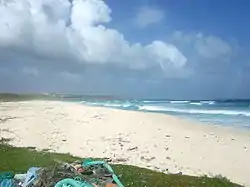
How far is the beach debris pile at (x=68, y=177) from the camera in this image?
7112 millimetres

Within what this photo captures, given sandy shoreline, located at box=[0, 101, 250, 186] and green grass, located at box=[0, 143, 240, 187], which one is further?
sandy shoreline, located at box=[0, 101, 250, 186]

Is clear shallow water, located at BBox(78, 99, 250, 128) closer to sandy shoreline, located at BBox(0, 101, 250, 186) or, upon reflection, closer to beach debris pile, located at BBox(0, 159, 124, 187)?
sandy shoreline, located at BBox(0, 101, 250, 186)

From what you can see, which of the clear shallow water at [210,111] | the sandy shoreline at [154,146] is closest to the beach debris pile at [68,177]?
the sandy shoreline at [154,146]

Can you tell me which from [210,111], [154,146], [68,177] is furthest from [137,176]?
[210,111]

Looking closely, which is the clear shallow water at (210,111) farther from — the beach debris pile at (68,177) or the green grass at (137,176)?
the beach debris pile at (68,177)

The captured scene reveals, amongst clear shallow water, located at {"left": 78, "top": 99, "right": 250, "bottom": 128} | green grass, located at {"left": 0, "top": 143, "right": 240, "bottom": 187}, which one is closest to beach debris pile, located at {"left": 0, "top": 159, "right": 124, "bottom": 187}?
green grass, located at {"left": 0, "top": 143, "right": 240, "bottom": 187}

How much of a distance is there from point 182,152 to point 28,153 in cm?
724

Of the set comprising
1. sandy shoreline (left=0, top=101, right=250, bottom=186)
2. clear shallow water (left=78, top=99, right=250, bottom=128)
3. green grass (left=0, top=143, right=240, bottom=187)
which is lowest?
sandy shoreline (left=0, top=101, right=250, bottom=186)

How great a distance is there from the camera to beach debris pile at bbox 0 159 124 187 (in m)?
7.11

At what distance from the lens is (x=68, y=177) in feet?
24.2

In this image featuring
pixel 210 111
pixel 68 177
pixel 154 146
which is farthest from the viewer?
pixel 210 111

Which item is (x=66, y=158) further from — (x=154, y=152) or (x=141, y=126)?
(x=141, y=126)

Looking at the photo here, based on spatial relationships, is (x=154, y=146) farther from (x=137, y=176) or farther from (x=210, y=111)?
(x=210, y=111)

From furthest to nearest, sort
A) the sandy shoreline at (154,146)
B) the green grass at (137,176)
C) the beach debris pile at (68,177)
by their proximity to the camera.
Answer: the sandy shoreline at (154,146), the green grass at (137,176), the beach debris pile at (68,177)
